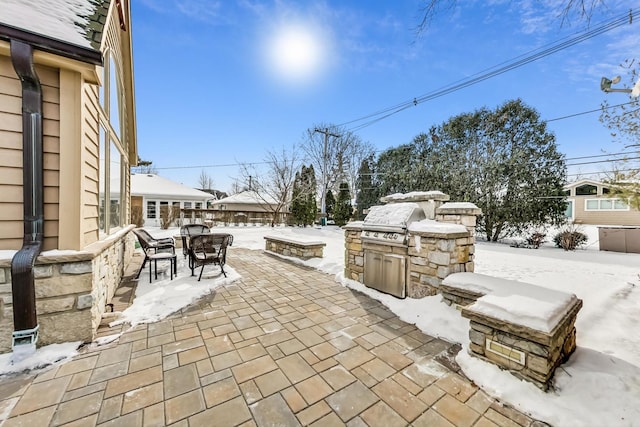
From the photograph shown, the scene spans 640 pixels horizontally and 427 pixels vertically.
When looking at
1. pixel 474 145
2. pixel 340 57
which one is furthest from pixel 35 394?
pixel 474 145

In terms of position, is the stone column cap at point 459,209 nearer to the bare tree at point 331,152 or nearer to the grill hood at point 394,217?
the grill hood at point 394,217

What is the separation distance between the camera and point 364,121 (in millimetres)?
17047

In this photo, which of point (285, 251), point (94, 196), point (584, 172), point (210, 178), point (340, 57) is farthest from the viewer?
point (210, 178)

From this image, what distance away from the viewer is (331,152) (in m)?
19.7

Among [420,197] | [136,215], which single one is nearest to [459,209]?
[420,197]

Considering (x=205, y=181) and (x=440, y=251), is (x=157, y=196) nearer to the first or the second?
(x=440, y=251)

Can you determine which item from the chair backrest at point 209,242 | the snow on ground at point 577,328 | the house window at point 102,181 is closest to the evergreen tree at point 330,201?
the snow on ground at point 577,328

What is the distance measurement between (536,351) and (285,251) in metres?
6.03

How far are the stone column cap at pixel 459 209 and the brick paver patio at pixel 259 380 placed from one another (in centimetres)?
178

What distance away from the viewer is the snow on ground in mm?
1773

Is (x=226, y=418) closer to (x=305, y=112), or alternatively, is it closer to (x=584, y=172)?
(x=584, y=172)

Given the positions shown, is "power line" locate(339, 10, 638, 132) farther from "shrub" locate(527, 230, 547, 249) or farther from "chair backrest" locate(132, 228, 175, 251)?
"chair backrest" locate(132, 228, 175, 251)

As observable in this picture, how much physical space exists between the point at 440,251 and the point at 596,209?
854 inches

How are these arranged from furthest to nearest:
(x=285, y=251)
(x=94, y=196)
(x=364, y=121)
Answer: (x=364, y=121), (x=285, y=251), (x=94, y=196)
